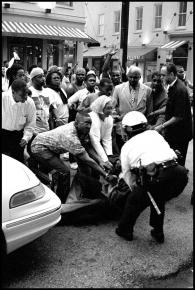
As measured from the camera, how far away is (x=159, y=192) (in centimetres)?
366

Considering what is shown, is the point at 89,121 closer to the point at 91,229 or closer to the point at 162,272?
the point at 91,229

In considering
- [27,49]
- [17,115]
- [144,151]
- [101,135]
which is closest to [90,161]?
[101,135]

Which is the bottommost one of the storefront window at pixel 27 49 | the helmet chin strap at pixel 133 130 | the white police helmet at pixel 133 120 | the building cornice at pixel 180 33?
the helmet chin strap at pixel 133 130

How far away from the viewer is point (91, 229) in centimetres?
420

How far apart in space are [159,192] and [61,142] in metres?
1.33

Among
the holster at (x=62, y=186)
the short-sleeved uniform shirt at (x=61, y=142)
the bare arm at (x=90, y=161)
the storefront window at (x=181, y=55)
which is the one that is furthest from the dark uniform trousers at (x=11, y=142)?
the storefront window at (x=181, y=55)

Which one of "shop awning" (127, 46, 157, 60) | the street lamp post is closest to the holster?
the street lamp post

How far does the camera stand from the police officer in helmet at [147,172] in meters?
3.52

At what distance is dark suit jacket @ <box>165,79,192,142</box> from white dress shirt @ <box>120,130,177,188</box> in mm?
1367

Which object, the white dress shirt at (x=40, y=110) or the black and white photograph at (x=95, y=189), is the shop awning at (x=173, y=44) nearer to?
the black and white photograph at (x=95, y=189)

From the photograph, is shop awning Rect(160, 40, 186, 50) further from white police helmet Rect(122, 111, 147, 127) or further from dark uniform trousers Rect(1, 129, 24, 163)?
white police helmet Rect(122, 111, 147, 127)

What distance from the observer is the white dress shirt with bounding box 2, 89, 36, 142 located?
177 inches

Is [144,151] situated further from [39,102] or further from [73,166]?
[73,166]

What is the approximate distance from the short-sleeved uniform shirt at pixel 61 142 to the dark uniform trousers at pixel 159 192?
898 mm
